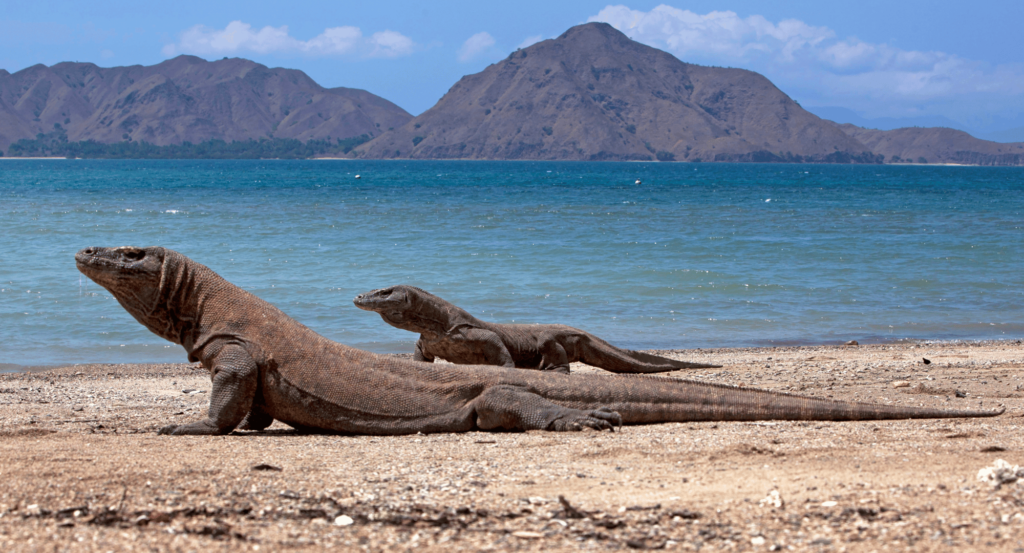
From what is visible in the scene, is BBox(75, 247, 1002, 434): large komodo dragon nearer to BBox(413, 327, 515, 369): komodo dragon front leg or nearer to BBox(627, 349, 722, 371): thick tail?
BBox(413, 327, 515, 369): komodo dragon front leg

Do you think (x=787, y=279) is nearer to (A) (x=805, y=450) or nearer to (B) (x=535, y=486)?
(A) (x=805, y=450)

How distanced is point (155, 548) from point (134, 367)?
27.7 ft

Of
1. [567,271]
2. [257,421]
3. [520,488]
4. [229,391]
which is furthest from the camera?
[567,271]

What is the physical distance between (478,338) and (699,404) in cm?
241

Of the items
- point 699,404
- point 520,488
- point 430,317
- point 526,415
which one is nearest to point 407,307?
point 430,317

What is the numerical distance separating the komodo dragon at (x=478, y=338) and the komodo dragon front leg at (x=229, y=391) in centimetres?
195

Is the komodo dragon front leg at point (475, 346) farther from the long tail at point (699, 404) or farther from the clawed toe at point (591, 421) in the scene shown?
the clawed toe at point (591, 421)

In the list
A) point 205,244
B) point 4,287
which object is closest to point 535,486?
point 4,287

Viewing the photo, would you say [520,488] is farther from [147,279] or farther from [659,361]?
[659,361]

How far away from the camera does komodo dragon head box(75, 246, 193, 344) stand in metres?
5.78

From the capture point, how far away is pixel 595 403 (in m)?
6.22

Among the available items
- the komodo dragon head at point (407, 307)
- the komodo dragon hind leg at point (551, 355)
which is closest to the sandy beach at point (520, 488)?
the komodo dragon head at point (407, 307)

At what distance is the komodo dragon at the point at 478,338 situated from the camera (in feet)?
25.8

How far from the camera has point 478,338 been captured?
8.03m
